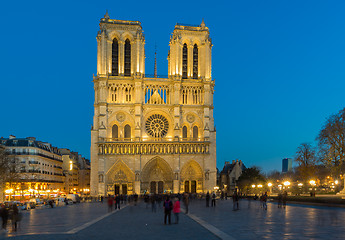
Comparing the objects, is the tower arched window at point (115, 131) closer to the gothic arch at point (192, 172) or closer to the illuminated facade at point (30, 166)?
the gothic arch at point (192, 172)

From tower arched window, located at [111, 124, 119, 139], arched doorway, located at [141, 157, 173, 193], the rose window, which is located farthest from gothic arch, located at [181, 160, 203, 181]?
tower arched window, located at [111, 124, 119, 139]

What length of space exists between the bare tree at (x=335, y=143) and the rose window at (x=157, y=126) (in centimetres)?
3231

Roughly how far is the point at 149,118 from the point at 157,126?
186 cm

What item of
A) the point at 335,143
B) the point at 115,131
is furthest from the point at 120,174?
the point at 335,143

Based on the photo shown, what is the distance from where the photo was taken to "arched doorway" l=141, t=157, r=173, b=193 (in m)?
65.3

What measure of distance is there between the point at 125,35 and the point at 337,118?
40736 mm

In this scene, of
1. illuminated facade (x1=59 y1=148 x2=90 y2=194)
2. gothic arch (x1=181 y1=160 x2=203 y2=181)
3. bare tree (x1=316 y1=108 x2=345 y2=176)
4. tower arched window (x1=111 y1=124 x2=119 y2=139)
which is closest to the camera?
bare tree (x1=316 y1=108 x2=345 y2=176)

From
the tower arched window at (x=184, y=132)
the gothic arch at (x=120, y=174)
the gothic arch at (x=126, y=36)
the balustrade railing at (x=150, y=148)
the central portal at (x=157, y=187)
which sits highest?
the gothic arch at (x=126, y=36)

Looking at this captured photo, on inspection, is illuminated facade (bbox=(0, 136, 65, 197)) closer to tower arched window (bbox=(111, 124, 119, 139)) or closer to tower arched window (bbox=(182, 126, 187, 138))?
tower arched window (bbox=(111, 124, 119, 139))

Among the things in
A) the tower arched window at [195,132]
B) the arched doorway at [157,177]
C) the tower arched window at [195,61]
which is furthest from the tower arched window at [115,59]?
the arched doorway at [157,177]

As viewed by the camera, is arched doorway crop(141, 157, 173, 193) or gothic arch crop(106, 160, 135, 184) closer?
gothic arch crop(106, 160, 135, 184)

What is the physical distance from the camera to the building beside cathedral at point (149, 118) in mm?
64375

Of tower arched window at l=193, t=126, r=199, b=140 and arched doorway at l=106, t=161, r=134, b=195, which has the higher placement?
tower arched window at l=193, t=126, r=199, b=140

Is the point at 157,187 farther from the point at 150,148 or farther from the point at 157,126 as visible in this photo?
the point at 157,126
